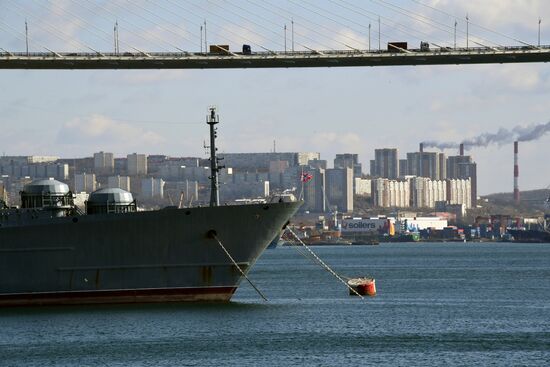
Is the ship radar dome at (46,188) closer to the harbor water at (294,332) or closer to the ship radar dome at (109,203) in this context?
the ship radar dome at (109,203)

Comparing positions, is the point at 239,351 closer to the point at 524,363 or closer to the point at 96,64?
the point at 524,363

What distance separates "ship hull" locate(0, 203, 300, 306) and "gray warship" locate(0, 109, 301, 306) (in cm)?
3

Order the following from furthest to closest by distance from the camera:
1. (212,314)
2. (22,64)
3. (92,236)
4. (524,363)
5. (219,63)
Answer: (219,63), (22,64), (92,236), (212,314), (524,363)

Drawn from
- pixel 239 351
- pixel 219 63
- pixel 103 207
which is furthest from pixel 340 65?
pixel 239 351

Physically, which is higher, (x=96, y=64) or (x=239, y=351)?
(x=96, y=64)

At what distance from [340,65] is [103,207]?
3047 cm

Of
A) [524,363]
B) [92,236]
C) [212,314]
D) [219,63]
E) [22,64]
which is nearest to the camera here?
[524,363]

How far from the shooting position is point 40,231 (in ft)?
155

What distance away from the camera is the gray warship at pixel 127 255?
4691cm

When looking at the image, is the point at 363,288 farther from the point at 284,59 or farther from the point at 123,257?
the point at 284,59

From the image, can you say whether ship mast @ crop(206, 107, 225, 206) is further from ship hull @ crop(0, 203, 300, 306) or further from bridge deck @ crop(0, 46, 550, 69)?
bridge deck @ crop(0, 46, 550, 69)

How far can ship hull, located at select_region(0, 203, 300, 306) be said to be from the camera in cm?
4691

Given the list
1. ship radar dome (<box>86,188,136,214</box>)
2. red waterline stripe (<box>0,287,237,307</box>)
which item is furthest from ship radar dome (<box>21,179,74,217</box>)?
red waterline stripe (<box>0,287,237,307</box>)

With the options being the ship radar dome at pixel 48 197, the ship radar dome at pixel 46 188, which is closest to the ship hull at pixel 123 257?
the ship radar dome at pixel 48 197
